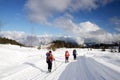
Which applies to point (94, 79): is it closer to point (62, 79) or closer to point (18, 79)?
point (62, 79)

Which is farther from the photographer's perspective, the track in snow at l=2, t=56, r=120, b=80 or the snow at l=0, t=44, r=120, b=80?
the snow at l=0, t=44, r=120, b=80

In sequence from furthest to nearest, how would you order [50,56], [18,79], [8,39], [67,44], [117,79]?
[67,44] → [8,39] → [50,56] → [117,79] → [18,79]

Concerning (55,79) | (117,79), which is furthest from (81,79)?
(117,79)

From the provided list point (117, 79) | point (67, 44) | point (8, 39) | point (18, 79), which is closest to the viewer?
point (18, 79)

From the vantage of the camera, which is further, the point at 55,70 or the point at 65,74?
the point at 55,70

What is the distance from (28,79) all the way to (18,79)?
65 cm

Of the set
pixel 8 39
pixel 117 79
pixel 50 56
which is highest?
pixel 8 39

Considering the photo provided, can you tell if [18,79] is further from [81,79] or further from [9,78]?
[81,79]

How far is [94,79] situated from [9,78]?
18.7 ft

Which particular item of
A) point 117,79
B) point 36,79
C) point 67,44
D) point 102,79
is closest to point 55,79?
point 36,79

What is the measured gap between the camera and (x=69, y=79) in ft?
40.8

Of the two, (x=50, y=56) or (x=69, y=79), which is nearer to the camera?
(x=69, y=79)

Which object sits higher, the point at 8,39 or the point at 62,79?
the point at 8,39

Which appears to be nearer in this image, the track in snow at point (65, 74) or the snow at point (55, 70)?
the track in snow at point (65, 74)
